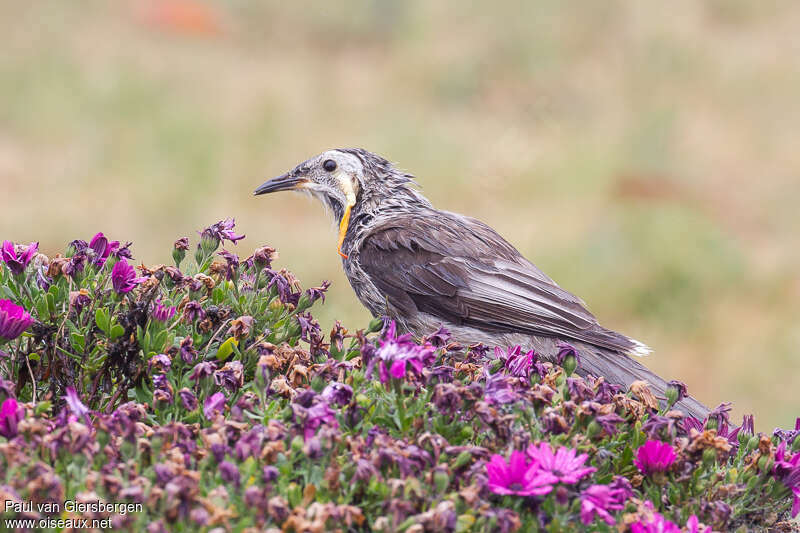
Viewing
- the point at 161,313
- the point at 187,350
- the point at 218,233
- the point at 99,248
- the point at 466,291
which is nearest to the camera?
the point at 187,350

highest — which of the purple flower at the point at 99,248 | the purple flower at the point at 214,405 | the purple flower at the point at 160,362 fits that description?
the purple flower at the point at 99,248

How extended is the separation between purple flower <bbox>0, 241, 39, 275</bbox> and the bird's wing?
2.11 metres

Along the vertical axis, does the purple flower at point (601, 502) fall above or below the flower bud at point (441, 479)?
above

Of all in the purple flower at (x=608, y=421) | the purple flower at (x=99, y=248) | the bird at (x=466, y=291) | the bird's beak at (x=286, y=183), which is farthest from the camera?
the bird's beak at (x=286, y=183)

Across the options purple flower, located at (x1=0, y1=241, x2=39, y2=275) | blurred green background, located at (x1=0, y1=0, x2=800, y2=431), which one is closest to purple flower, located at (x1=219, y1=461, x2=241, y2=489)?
purple flower, located at (x1=0, y1=241, x2=39, y2=275)

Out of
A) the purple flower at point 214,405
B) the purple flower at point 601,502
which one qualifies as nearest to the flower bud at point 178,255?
the purple flower at point 214,405

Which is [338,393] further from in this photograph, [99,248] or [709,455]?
[99,248]

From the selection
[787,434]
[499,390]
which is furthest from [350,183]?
[787,434]

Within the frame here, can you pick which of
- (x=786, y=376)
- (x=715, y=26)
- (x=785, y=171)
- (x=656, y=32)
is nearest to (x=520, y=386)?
(x=786, y=376)

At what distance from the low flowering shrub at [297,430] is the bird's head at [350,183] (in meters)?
2.00

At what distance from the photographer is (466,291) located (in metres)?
5.17

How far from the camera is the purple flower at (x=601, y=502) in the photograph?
2.61m

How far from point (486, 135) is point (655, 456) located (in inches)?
473

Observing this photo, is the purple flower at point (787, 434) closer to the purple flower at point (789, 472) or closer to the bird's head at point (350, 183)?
the purple flower at point (789, 472)
